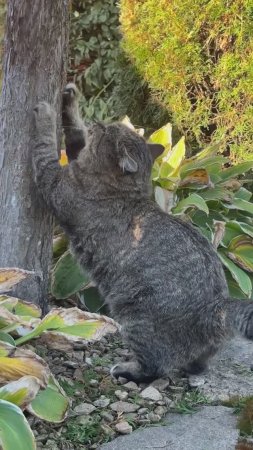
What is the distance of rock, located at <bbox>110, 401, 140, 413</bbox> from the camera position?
11.5ft

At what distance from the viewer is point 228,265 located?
187 inches

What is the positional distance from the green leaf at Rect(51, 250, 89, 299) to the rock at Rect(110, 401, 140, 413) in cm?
111

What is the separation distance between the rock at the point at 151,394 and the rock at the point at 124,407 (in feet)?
0.37

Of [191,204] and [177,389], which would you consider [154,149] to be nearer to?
[191,204]

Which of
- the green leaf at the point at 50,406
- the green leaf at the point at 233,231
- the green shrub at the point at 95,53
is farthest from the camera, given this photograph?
the green shrub at the point at 95,53

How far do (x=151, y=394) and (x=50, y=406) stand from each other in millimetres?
722

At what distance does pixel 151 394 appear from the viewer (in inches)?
144

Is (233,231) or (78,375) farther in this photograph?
(233,231)

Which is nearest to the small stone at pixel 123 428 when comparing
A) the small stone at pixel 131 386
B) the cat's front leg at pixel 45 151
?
the small stone at pixel 131 386

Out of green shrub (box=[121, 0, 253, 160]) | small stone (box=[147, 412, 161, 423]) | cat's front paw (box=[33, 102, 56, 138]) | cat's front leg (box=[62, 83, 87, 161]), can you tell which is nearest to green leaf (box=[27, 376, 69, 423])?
small stone (box=[147, 412, 161, 423])

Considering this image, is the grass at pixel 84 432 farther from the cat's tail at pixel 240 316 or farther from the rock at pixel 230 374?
the cat's tail at pixel 240 316

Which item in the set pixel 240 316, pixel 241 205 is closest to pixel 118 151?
pixel 240 316

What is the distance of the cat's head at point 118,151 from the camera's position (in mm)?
3944

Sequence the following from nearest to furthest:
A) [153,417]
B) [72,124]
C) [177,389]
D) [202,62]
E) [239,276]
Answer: [153,417], [177,389], [72,124], [239,276], [202,62]
